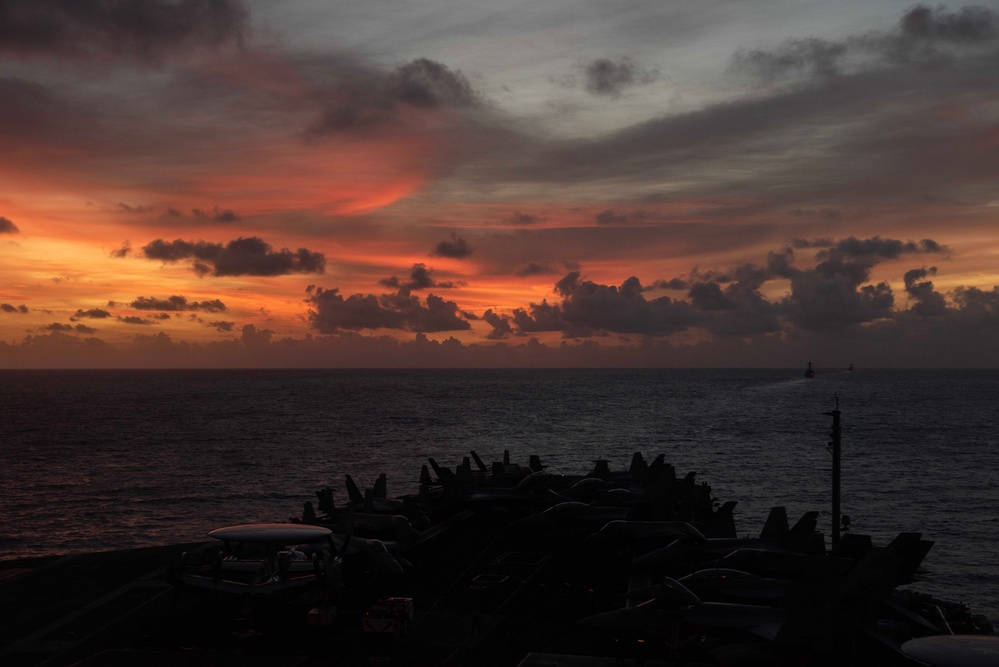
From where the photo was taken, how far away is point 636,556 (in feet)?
154

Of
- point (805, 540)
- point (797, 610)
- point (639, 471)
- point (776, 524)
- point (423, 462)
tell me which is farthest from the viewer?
point (423, 462)

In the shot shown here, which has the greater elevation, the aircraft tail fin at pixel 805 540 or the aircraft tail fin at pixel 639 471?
the aircraft tail fin at pixel 805 540

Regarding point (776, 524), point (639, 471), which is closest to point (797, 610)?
point (776, 524)

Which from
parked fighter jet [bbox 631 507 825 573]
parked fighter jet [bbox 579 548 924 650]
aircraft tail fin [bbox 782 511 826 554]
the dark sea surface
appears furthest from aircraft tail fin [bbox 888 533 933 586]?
the dark sea surface

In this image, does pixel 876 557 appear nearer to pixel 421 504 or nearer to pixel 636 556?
pixel 636 556

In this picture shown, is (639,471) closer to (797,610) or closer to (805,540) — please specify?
(805,540)

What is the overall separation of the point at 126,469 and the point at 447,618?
105m

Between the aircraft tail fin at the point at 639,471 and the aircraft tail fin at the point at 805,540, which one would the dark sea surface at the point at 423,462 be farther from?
the aircraft tail fin at the point at 805,540

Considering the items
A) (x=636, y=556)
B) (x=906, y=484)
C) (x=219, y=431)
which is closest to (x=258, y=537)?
(x=636, y=556)

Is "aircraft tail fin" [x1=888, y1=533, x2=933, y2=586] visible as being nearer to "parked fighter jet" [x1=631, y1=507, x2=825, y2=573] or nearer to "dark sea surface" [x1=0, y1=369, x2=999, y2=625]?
"parked fighter jet" [x1=631, y1=507, x2=825, y2=573]

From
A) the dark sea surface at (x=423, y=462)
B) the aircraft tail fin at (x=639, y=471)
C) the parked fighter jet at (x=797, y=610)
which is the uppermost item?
the parked fighter jet at (x=797, y=610)

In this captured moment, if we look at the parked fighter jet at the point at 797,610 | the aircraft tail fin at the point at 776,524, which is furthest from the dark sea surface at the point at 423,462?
the parked fighter jet at the point at 797,610

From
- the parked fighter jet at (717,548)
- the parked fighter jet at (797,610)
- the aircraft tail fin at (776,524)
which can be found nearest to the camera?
the parked fighter jet at (797,610)

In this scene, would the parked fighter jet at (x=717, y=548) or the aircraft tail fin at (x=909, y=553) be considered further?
the parked fighter jet at (x=717, y=548)
